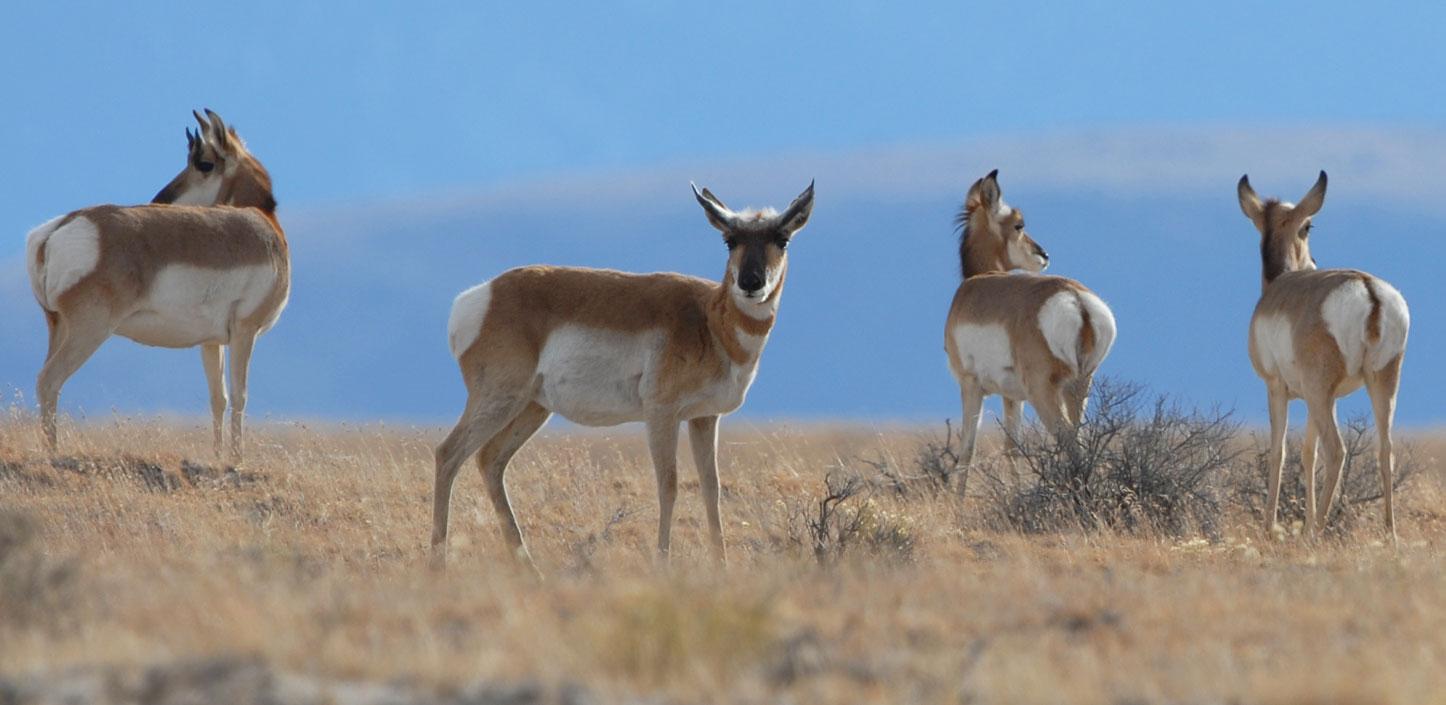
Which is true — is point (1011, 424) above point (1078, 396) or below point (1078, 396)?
below

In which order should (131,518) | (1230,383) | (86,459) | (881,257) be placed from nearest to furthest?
(131,518) < (86,459) < (1230,383) < (881,257)

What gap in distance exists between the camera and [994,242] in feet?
57.5

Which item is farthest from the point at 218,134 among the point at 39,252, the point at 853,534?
the point at 853,534

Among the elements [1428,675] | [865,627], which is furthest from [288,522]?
[1428,675]

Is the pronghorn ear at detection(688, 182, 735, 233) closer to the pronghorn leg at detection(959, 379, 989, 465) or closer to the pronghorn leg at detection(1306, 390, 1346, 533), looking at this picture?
the pronghorn leg at detection(1306, 390, 1346, 533)

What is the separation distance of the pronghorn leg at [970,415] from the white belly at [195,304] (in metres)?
5.97

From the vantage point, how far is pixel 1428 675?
218 inches

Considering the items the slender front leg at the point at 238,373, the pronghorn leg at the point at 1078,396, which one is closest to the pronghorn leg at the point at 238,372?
the slender front leg at the point at 238,373

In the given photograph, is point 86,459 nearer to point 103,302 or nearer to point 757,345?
point 103,302

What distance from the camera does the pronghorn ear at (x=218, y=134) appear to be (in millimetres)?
16359

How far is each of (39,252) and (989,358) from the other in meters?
7.64

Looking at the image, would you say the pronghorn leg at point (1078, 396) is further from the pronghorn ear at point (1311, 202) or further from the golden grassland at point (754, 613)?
the golden grassland at point (754, 613)

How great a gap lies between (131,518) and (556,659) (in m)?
7.45

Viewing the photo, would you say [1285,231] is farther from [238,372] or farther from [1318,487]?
[238,372]
